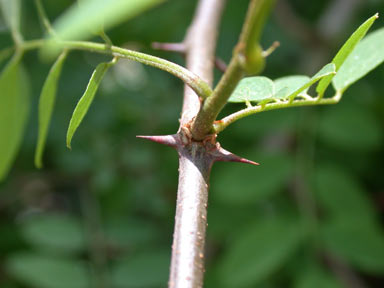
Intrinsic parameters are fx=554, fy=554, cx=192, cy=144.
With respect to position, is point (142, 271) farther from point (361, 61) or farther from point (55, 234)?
point (361, 61)

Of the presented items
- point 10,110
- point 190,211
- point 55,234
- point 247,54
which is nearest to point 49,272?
point 55,234

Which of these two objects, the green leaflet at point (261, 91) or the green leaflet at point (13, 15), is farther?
the green leaflet at point (13, 15)

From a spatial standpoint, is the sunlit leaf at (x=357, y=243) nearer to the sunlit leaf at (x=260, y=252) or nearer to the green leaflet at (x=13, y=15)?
the sunlit leaf at (x=260, y=252)

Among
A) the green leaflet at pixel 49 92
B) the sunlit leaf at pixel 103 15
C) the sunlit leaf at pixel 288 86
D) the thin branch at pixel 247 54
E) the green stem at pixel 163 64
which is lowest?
the sunlit leaf at pixel 103 15

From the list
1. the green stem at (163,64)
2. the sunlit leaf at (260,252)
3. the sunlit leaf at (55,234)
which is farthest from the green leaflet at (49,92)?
the sunlit leaf at (55,234)

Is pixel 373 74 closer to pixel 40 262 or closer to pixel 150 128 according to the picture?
pixel 150 128

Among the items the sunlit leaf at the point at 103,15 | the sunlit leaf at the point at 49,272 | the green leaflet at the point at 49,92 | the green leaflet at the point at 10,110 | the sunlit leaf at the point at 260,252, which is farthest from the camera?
the sunlit leaf at the point at 49,272

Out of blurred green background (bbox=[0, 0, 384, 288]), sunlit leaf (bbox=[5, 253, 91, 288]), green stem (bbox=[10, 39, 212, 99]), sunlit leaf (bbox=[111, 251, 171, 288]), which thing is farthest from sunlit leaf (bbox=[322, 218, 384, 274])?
green stem (bbox=[10, 39, 212, 99])
